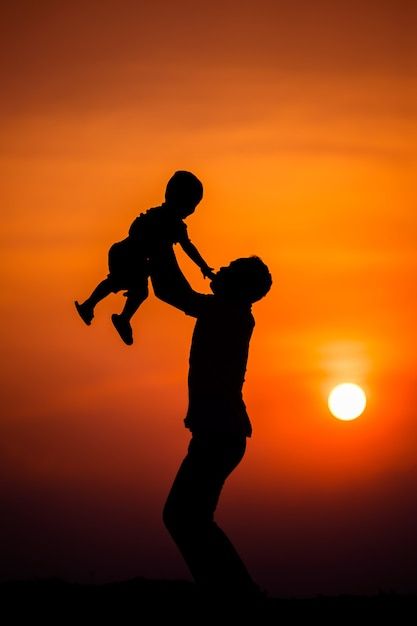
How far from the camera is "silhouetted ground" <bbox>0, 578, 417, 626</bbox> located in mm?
6957

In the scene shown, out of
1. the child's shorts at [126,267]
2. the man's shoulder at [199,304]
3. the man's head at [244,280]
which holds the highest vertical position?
the child's shorts at [126,267]

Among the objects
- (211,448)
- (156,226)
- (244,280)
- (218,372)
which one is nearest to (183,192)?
(156,226)

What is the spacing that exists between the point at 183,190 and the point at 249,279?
1334mm

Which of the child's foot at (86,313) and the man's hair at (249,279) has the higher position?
the child's foot at (86,313)

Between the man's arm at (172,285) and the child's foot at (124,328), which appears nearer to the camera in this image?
the man's arm at (172,285)

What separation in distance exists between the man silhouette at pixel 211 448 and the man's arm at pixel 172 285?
0.35ft

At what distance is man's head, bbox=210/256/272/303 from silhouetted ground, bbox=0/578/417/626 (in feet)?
7.25

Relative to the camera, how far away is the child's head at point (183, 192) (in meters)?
6.79

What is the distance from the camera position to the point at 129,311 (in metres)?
7.57

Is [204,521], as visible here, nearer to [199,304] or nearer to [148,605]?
[199,304]

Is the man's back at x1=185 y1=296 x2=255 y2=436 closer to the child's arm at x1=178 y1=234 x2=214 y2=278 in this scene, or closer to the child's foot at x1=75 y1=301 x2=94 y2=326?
the child's arm at x1=178 y1=234 x2=214 y2=278

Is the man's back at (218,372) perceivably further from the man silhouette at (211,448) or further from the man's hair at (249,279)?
the man's hair at (249,279)

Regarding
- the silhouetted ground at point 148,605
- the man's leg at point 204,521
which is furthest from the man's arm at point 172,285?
the silhouetted ground at point 148,605

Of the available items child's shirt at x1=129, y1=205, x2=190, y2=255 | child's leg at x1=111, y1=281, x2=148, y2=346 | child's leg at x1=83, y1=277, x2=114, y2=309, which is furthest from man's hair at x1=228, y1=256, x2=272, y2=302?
child's leg at x1=83, y1=277, x2=114, y2=309
